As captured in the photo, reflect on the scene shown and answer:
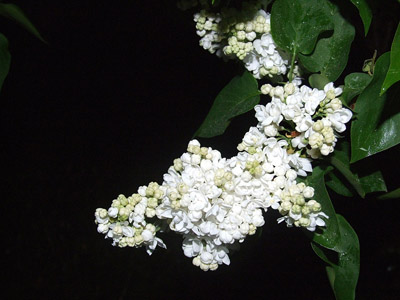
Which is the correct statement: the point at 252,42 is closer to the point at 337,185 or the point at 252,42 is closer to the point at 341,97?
the point at 341,97

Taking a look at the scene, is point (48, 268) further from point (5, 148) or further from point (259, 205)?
point (259, 205)

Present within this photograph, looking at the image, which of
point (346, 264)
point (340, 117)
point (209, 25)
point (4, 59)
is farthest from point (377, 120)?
point (4, 59)

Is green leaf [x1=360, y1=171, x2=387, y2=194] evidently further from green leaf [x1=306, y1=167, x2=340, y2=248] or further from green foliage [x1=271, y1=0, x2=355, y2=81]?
green foliage [x1=271, y1=0, x2=355, y2=81]

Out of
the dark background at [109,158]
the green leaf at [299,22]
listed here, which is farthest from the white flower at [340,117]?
the dark background at [109,158]

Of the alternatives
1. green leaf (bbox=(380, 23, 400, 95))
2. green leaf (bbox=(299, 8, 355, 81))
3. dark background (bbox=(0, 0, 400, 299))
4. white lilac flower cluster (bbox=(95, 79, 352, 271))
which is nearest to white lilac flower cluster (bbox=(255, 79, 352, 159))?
white lilac flower cluster (bbox=(95, 79, 352, 271))

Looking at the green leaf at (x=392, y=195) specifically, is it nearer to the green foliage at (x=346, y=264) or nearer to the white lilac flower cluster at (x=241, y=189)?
the green foliage at (x=346, y=264)

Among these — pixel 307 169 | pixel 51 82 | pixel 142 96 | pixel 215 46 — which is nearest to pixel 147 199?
pixel 307 169
